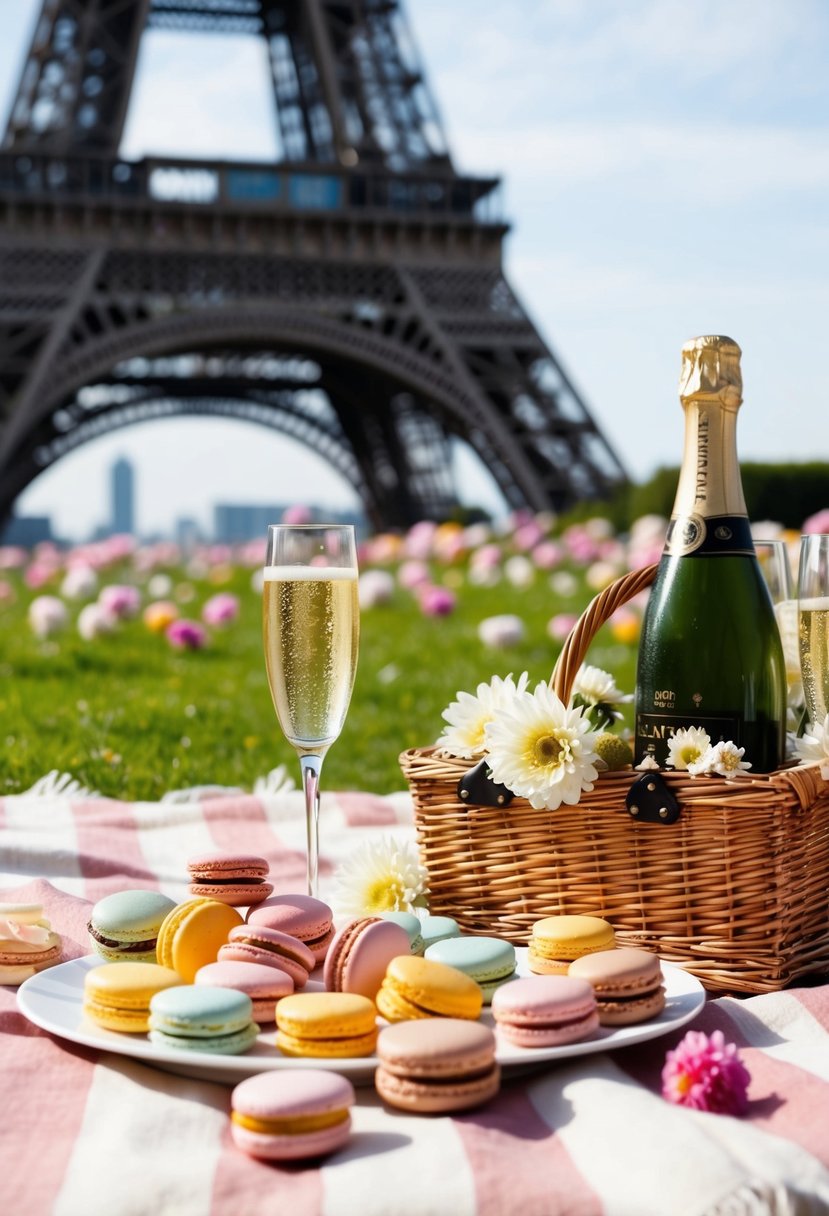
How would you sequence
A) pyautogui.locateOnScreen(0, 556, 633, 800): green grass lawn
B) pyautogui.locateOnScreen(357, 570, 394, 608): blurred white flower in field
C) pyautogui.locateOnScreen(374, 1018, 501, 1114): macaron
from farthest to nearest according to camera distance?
pyautogui.locateOnScreen(357, 570, 394, 608): blurred white flower in field
pyautogui.locateOnScreen(0, 556, 633, 800): green grass lawn
pyautogui.locateOnScreen(374, 1018, 501, 1114): macaron

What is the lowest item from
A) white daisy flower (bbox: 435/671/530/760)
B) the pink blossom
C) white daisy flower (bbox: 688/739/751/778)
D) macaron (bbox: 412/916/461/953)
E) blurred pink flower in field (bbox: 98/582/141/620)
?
the pink blossom

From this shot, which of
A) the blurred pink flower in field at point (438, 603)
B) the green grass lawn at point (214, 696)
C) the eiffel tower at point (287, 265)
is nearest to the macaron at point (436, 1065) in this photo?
the green grass lawn at point (214, 696)

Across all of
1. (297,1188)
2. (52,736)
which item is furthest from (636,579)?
(52,736)

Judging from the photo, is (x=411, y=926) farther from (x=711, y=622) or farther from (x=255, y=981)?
(x=711, y=622)

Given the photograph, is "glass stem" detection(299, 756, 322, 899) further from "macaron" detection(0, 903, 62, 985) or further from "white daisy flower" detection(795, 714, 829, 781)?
"white daisy flower" detection(795, 714, 829, 781)

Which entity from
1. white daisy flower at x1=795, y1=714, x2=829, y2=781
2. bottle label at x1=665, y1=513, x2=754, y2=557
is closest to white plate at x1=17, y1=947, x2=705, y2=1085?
white daisy flower at x1=795, y1=714, x2=829, y2=781

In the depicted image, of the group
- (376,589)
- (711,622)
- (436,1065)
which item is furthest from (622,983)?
Answer: (376,589)
